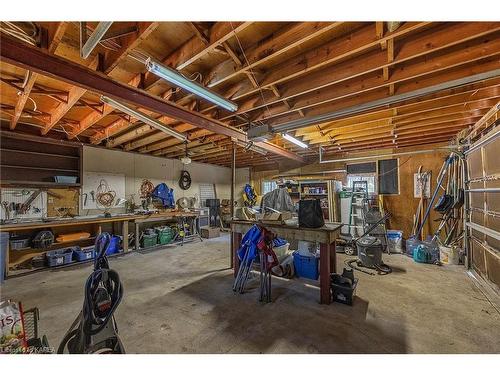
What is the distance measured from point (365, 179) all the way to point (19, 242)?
28.1ft

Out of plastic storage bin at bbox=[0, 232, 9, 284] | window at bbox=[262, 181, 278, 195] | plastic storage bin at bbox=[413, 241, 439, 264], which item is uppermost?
window at bbox=[262, 181, 278, 195]

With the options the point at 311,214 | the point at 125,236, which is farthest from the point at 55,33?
the point at 125,236

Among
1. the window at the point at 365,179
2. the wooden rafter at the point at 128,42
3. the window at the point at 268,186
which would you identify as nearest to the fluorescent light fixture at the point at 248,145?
the wooden rafter at the point at 128,42

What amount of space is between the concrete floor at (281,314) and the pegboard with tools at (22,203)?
150 cm

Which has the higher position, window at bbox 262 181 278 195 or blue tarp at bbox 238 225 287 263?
window at bbox 262 181 278 195

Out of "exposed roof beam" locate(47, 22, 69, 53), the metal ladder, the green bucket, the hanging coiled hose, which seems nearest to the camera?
"exposed roof beam" locate(47, 22, 69, 53)

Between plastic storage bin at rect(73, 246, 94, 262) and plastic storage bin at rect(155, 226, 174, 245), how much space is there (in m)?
1.60

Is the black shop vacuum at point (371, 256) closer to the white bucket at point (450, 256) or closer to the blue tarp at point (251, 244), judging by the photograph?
the white bucket at point (450, 256)

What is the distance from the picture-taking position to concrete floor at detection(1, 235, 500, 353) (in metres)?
2.00

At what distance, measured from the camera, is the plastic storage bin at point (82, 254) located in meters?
4.65

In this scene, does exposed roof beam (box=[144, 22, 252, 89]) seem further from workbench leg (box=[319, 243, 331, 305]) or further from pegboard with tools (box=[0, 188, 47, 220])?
pegboard with tools (box=[0, 188, 47, 220])

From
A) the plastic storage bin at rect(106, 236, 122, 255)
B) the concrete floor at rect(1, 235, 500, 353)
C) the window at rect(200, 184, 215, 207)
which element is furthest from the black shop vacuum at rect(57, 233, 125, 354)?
the window at rect(200, 184, 215, 207)

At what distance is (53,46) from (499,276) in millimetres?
5864
